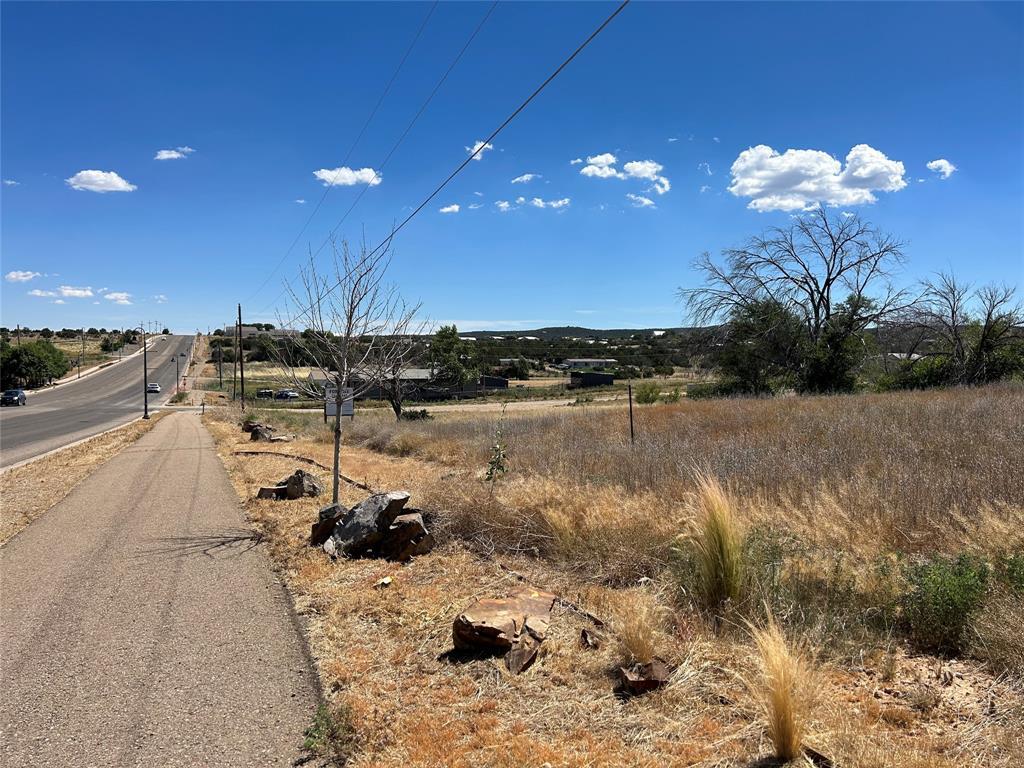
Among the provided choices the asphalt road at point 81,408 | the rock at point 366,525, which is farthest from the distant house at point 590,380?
the rock at point 366,525

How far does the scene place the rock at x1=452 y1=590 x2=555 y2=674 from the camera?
14.5ft

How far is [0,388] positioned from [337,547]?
9561cm

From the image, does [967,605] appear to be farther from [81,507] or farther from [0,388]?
[0,388]

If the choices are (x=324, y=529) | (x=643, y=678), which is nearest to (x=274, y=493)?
(x=324, y=529)

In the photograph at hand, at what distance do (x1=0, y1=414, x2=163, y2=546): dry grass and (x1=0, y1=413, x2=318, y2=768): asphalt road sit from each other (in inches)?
44.1

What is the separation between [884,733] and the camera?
319cm

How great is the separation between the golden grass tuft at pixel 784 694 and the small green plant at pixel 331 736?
2.26 metres

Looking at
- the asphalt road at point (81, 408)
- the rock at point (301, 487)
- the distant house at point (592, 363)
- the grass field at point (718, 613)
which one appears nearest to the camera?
the grass field at point (718, 613)

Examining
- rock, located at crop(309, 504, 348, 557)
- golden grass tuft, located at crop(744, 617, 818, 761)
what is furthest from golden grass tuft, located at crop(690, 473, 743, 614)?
rock, located at crop(309, 504, 348, 557)

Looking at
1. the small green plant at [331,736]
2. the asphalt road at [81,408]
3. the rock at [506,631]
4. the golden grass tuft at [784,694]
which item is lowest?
the asphalt road at [81,408]

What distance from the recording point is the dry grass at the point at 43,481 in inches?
405

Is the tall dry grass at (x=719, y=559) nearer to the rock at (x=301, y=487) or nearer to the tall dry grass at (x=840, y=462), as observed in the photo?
the tall dry grass at (x=840, y=462)

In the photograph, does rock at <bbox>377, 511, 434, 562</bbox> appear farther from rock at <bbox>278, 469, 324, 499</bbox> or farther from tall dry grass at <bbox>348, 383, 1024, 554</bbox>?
rock at <bbox>278, 469, 324, 499</bbox>

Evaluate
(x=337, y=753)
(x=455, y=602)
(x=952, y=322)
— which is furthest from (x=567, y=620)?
(x=952, y=322)
